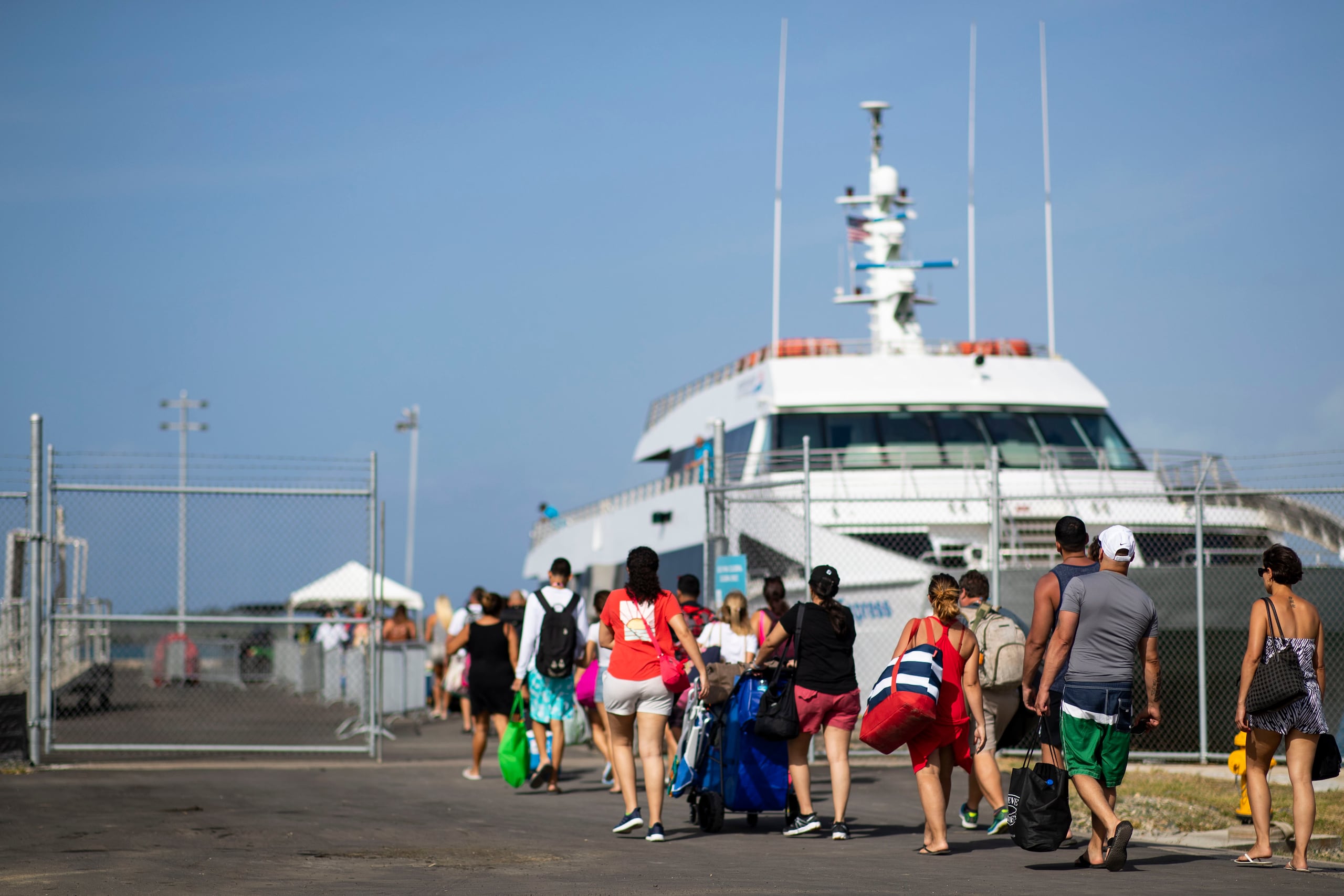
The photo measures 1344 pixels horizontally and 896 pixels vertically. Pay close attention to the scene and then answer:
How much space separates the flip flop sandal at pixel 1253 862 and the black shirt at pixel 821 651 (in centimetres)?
235

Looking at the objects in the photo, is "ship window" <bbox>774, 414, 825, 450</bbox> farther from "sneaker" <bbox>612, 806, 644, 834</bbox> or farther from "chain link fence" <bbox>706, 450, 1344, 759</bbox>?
"sneaker" <bbox>612, 806, 644, 834</bbox>

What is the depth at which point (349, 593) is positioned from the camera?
1070 inches

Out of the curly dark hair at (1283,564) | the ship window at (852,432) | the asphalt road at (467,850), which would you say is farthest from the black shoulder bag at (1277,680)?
the ship window at (852,432)

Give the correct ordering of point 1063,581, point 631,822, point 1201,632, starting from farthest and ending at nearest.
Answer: point 1201,632 < point 631,822 < point 1063,581

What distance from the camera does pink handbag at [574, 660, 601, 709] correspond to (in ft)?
42.5

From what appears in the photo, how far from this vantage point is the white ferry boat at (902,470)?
18.4 metres

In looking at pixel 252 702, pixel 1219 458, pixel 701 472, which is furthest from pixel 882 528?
pixel 252 702

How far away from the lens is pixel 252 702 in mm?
20750

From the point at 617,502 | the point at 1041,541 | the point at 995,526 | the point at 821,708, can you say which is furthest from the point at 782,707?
the point at 617,502

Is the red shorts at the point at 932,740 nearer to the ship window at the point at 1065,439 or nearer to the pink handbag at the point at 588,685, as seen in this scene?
the pink handbag at the point at 588,685

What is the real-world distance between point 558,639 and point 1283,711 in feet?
18.9

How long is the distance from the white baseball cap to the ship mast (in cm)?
2032

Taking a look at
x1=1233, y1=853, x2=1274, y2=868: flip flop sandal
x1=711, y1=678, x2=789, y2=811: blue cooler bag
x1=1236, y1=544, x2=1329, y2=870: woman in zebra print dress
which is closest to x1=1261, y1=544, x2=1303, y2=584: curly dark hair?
x1=1236, y1=544, x2=1329, y2=870: woman in zebra print dress

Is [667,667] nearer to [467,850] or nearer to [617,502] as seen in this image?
[467,850]
